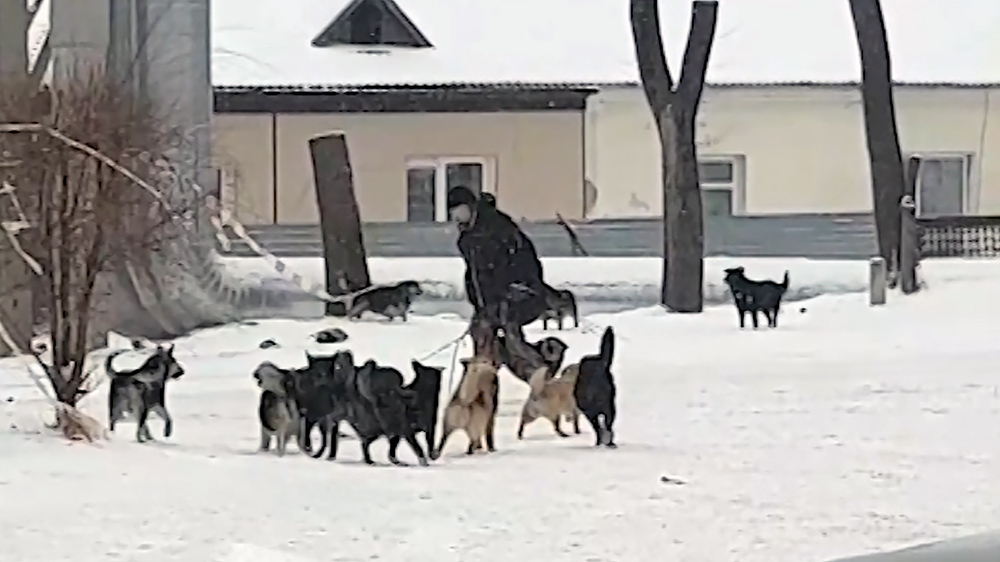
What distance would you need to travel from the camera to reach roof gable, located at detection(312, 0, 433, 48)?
8.22m

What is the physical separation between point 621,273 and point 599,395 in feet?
10.7

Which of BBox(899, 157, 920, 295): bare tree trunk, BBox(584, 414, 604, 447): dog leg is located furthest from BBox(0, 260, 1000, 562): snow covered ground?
BBox(899, 157, 920, 295): bare tree trunk

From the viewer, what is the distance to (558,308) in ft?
13.5

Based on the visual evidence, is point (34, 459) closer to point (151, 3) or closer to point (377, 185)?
point (151, 3)

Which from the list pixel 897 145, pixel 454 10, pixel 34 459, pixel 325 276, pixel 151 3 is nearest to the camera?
pixel 34 459

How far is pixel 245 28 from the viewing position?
7.21 metres

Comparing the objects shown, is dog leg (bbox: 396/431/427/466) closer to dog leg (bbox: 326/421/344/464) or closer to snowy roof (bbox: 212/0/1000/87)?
dog leg (bbox: 326/421/344/464)

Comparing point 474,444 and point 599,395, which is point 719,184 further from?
point 474,444

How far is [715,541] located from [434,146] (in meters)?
5.96

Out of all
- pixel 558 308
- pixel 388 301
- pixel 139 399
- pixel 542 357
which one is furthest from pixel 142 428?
pixel 388 301

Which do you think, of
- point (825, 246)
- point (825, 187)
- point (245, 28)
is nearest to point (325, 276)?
point (245, 28)

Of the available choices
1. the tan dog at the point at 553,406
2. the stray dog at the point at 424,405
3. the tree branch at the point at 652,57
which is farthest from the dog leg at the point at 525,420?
the tree branch at the point at 652,57

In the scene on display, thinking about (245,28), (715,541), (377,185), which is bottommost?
(715,541)

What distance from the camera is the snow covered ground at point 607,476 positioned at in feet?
7.30
